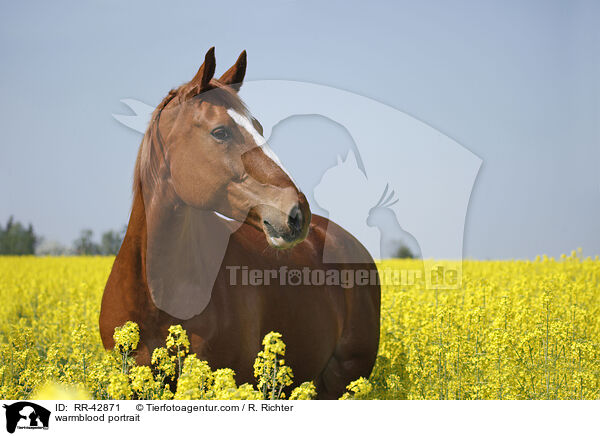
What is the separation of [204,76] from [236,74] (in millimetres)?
405

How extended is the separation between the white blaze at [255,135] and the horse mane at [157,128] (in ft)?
0.23

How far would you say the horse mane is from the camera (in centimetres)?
294

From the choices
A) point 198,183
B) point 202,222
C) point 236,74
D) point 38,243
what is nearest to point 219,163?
point 198,183

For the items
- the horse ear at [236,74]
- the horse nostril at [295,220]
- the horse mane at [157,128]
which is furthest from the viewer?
the horse ear at [236,74]

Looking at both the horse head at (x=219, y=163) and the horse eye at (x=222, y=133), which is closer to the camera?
the horse head at (x=219, y=163)

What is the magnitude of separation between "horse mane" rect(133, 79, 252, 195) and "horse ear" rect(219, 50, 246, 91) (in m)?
0.20

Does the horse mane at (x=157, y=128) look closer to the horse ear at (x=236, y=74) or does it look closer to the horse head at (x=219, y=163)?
the horse head at (x=219, y=163)

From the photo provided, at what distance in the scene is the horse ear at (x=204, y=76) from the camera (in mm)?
2879

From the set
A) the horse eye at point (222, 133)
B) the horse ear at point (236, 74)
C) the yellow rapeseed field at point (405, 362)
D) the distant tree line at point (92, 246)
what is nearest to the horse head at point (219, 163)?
the horse eye at point (222, 133)

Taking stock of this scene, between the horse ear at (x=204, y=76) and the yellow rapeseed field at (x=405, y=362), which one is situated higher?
the horse ear at (x=204, y=76)

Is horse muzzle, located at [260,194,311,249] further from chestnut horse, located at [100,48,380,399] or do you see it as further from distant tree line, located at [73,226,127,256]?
distant tree line, located at [73,226,127,256]

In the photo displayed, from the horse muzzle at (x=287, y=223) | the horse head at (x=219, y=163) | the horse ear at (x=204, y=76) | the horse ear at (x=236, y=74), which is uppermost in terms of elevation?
the horse ear at (x=236, y=74)
